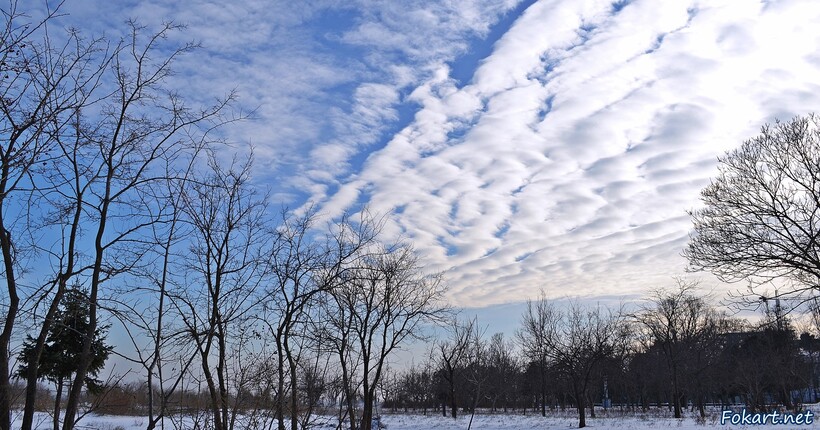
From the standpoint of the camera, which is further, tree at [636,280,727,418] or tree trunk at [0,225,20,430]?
tree at [636,280,727,418]

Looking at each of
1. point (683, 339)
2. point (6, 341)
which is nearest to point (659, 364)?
point (683, 339)

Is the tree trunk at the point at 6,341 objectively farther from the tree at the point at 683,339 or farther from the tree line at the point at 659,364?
the tree at the point at 683,339

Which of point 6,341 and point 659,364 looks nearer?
point 6,341

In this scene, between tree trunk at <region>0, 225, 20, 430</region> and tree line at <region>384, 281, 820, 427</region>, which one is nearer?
tree trunk at <region>0, 225, 20, 430</region>

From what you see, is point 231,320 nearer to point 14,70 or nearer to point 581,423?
point 14,70

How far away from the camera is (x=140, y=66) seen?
203 inches

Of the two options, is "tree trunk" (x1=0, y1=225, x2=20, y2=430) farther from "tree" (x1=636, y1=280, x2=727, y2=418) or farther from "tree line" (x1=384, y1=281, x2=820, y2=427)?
"tree" (x1=636, y1=280, x2=727, y2=418)

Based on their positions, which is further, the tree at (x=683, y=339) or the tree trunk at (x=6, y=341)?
the tree at (x=683, y=339)

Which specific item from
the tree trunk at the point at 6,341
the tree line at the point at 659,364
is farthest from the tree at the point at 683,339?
the tree trunk at the point at 6,341

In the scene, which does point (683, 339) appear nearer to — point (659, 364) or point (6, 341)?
point (659, 364)

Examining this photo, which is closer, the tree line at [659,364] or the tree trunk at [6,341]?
the tree trunk at [6,341]

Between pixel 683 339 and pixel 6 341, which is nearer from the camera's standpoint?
pixel 6 341

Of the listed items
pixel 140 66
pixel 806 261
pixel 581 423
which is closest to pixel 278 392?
pixel 140 66

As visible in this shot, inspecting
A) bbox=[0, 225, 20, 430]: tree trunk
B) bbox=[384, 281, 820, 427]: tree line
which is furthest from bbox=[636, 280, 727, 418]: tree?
bbox=[0, 225, 20, 430]: tree trunk
